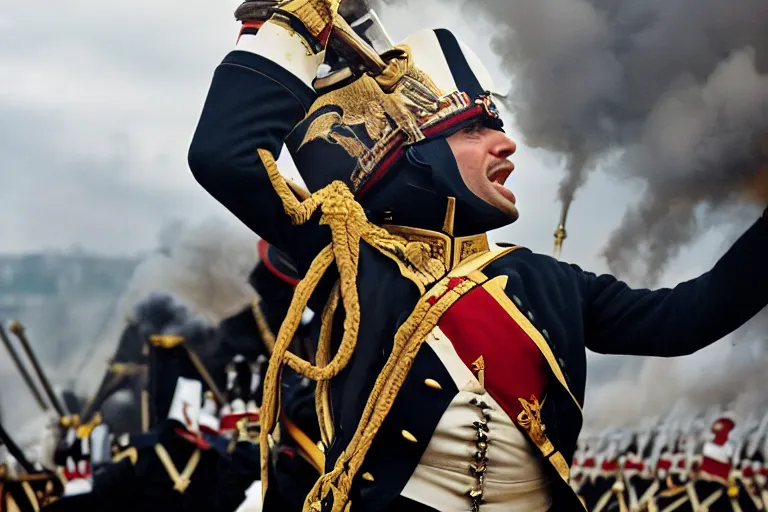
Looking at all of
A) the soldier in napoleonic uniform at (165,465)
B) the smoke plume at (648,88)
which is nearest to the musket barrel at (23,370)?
the soldier in napoleonic uniform at (165,465)

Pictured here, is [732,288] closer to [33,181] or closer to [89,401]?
[33,181]

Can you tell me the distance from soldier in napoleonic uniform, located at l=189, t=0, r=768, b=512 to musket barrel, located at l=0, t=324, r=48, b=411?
3.23m

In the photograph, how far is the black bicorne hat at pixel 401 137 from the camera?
2.19m

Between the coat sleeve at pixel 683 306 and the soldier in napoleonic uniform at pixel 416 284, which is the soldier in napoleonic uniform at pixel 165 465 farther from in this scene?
the coat sleeve at pixel 683 306

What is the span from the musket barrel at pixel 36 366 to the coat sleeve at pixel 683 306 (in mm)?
3497

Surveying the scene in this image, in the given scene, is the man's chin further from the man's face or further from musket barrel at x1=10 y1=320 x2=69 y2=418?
musket barrel at x1=10 y1=320 x2=69 y2=418

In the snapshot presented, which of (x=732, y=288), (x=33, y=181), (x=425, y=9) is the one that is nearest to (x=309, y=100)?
(x=425, y=9)

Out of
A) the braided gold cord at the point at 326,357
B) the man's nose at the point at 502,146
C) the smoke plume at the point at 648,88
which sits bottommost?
the braided gold cord at the point at 326,357

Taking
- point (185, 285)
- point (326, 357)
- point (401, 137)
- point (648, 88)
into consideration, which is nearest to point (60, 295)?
point (185, 285)

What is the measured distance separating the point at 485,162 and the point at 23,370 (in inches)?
142

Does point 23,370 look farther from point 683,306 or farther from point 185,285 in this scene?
point 683,306

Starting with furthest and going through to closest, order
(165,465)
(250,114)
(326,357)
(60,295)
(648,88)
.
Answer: (60,295) → (165,465) → (648,88) → (326,357) → (250,114)

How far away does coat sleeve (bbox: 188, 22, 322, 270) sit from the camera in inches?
82.5

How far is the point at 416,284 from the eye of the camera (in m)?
2.16
